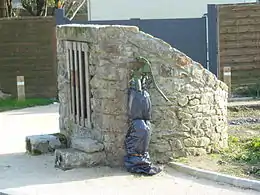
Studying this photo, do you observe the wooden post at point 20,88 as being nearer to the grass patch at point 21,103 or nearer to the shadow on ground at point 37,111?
the grass patch at point 21,103

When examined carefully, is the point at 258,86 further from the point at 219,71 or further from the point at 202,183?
the point at 202,183

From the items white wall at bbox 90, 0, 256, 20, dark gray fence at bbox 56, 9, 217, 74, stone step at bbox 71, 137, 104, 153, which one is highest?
white wall at bbox 90, 0, 256, 20

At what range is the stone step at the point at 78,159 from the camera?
9.96 meters

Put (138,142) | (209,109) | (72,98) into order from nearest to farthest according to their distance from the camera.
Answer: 1. (138,142)
2. (209,109)
3. (72,98)

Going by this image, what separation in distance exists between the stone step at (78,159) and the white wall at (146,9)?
13.4 m

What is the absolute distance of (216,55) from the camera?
17.8 metres

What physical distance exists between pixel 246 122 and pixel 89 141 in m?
4.20

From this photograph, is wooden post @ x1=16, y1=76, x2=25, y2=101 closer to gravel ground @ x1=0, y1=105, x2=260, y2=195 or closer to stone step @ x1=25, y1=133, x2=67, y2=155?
gravel ground @ x1=0, y1=105, x2=260, y2=195

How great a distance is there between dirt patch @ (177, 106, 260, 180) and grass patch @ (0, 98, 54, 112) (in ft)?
21.4

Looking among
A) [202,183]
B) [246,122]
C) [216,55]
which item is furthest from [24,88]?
[202,183]

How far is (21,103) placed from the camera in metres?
17.8

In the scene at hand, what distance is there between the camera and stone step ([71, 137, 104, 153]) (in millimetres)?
10031

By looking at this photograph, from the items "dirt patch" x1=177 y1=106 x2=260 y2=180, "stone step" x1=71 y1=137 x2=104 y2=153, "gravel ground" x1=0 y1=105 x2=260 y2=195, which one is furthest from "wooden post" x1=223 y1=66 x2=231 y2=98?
"stone step" x1=71 y1=137 x2=104 y2=153

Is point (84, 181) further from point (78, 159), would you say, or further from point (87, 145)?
point (87, 145)
